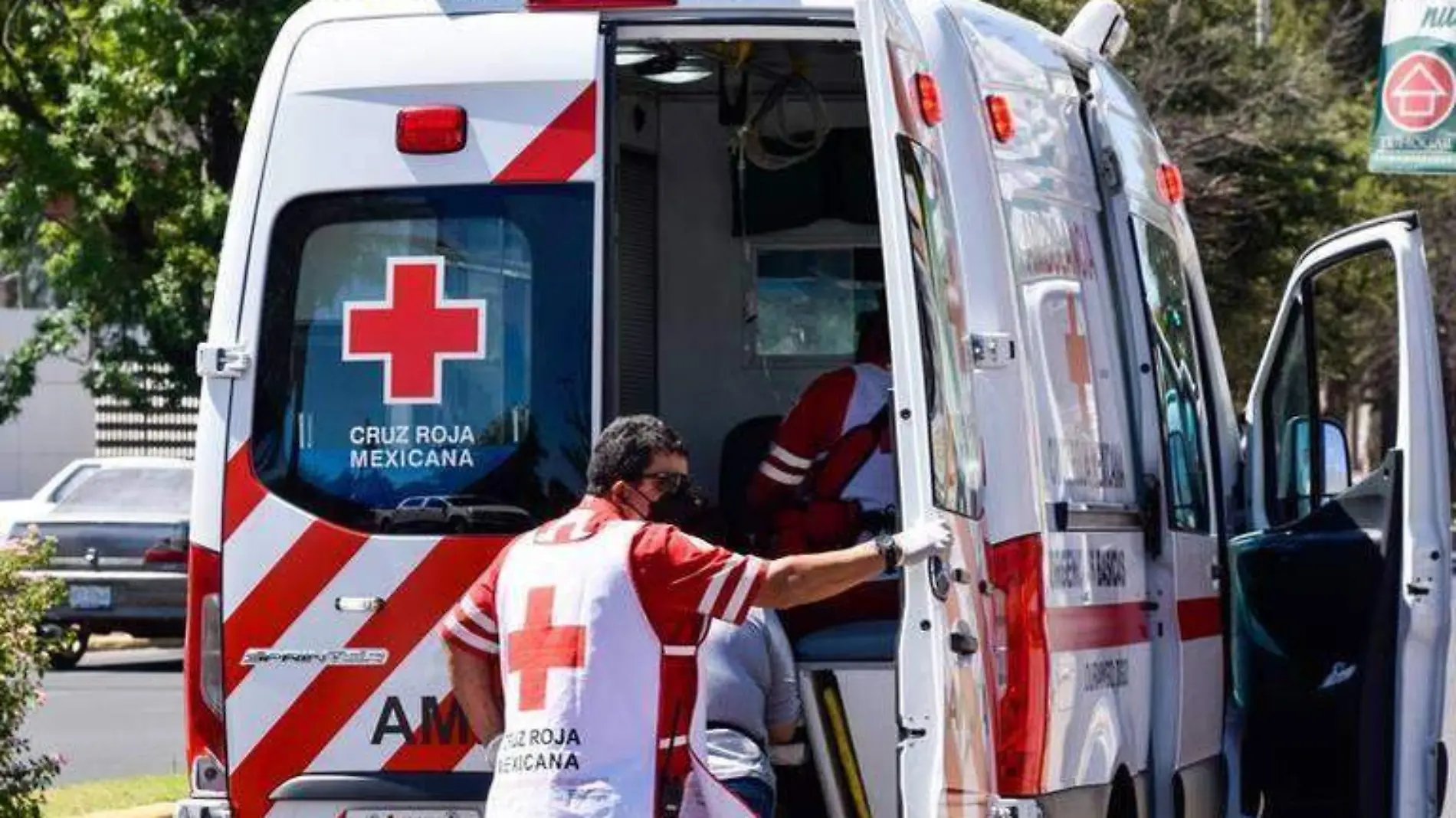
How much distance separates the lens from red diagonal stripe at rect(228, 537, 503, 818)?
266 inches

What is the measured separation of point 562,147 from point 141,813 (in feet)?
17.6

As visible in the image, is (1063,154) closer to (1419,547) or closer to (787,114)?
(1419,547)

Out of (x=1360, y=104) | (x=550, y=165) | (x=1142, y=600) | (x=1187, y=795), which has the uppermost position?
(x=1360, y=104)

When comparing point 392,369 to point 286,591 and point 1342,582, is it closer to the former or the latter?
point 286,591

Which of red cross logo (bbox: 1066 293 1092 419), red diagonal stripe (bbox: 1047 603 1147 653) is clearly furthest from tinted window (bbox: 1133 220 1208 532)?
red cross logo (bbox: 1066 293 1092 419)

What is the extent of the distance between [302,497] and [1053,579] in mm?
1787

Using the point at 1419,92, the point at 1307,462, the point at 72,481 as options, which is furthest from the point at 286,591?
the point at 72,481

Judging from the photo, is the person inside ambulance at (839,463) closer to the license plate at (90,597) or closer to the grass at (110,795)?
the grass at (110,795)

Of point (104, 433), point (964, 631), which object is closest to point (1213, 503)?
point (964, 631)

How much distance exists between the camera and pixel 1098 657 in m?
7.06

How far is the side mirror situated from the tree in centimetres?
1001

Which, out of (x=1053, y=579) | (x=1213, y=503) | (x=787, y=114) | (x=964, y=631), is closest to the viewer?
(x=964, y=631)

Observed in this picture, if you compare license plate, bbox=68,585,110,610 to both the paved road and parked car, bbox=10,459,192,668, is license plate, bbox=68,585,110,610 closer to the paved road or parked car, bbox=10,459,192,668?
parked car, bbox=10,459,192,668

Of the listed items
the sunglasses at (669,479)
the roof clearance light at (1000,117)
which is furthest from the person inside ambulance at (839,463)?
the sunglasses at (669,479)
